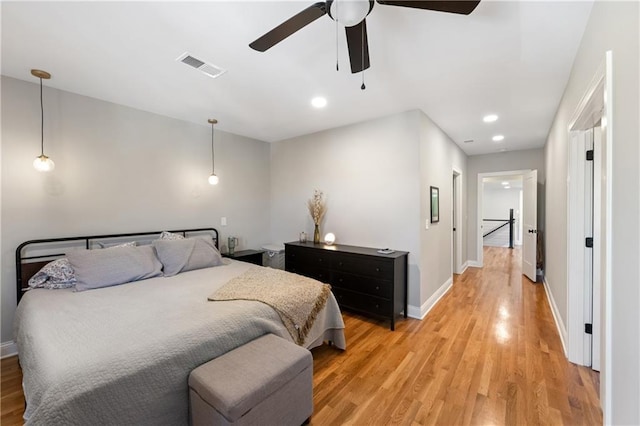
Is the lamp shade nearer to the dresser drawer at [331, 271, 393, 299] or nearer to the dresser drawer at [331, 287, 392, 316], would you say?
the dresser drawer at [331, 271, 393, 299]

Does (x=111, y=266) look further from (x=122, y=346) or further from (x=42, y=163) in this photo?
(x=122, y=346)

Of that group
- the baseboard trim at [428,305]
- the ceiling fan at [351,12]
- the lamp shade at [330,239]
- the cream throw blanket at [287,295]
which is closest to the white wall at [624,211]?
the ceiling fan at [351,12]

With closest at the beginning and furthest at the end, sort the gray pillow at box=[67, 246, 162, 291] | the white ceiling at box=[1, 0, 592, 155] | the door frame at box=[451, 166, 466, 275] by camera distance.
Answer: the white ceiling at box=[1, 0, 592, 155] → the gray pillow at box=[67, 246, 162, 291] → the door frame at box=[451, 166, 466, 275]

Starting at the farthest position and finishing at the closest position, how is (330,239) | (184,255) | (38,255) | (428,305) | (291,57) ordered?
(330,239), (428,305), (184,255), (38,255), (291,57)

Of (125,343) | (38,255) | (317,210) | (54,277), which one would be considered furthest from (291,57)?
(38,255)

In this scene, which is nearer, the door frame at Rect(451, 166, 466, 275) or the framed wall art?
the framed wall art

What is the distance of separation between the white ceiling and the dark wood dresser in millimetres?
1810

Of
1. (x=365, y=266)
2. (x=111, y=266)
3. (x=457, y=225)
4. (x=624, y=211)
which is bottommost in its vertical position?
(x=365, y=266)

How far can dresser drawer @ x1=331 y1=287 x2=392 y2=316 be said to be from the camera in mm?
3025

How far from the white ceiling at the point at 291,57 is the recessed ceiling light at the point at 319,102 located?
0.07 m

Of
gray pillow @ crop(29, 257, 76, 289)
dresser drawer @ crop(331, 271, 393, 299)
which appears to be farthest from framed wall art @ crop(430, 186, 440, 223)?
gray pillow @ crop(29, 257, 76, 289)

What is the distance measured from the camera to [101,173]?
2.94 m

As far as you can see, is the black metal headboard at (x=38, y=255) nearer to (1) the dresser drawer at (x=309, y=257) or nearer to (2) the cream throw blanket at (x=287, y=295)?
(2) the cream throw blanket at (x=287, y=295)

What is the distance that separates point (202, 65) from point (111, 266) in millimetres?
1999
